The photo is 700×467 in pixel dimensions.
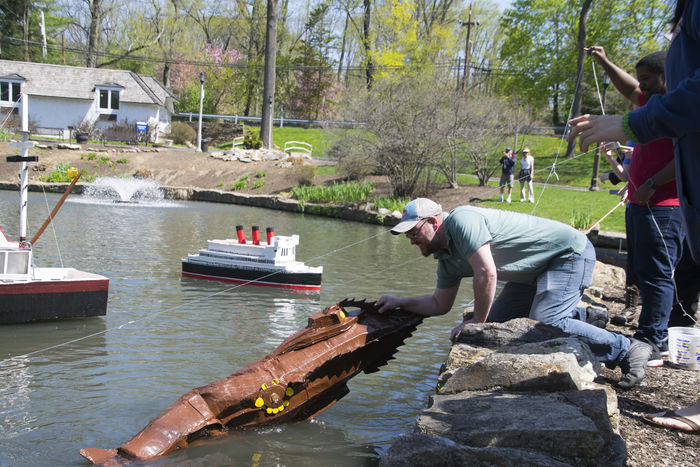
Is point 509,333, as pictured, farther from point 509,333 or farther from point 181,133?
point 181,133

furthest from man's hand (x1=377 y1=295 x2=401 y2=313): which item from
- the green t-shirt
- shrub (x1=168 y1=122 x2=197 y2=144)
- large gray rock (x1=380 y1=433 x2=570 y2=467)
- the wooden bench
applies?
the wooden bench

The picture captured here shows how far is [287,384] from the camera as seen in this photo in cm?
470

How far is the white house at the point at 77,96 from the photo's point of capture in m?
48.1

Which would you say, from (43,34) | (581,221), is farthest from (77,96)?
(581,221)

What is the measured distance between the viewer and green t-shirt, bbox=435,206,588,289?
16.1ft

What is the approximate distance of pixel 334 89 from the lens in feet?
191

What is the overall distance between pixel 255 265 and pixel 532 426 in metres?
9.63

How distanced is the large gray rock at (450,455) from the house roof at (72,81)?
161ft

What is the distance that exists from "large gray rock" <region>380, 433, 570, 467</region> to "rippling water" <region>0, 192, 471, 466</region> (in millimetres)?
1737

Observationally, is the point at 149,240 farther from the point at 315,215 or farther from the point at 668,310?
the point at 668,310

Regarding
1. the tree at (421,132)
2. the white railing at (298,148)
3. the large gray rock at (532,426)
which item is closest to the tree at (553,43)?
the white railing at (298,148)

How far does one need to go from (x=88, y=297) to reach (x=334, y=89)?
169 feet

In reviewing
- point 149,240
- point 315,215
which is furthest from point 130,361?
point 315,215

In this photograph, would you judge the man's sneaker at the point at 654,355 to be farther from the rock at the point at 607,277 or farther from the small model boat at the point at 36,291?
the small model boat at the point at 36,291
